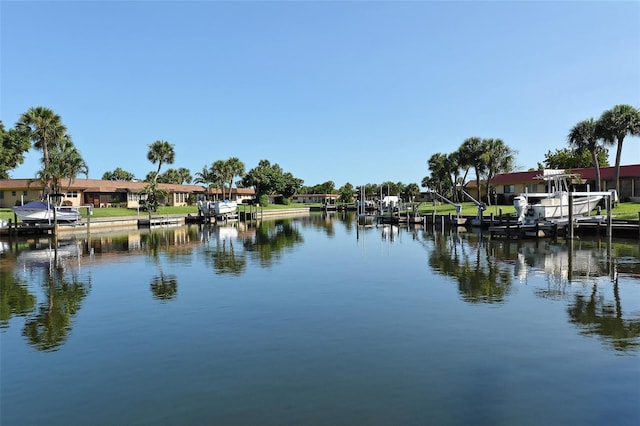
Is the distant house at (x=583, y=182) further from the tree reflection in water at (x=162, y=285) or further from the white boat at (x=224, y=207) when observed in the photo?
the white boat at (x=224, y=207)

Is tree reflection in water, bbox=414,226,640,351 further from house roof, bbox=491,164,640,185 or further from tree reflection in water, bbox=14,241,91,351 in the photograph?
house roof, bbox=491,164,640,185

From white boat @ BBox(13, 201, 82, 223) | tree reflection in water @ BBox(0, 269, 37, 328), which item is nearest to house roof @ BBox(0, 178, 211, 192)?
white boat @ BBox(13, 201, 82, 223)

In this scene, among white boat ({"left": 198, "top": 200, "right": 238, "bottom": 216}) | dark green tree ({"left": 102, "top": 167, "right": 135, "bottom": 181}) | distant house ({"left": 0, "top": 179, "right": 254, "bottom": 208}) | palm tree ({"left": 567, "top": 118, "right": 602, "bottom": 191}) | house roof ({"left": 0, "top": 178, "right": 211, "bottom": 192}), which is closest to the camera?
palm tree ({"left": 567, "top": 118, "right": 602, "bottom": 191})

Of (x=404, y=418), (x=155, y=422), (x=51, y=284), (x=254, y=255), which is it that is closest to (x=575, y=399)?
(x=404, y=418)

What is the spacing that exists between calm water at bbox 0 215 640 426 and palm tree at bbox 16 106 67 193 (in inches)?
1570

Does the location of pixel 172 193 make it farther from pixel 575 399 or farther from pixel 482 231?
pixel 575 399

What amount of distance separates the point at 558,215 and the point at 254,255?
2597cm

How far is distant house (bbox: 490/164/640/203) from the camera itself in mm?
58625

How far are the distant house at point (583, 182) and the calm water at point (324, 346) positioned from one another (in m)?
36.9

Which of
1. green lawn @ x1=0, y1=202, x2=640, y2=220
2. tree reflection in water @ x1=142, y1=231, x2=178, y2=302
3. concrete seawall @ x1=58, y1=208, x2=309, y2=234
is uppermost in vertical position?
green lawn @ x1=0, y1=202, x2=640, y2=220

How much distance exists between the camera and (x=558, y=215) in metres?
38.8

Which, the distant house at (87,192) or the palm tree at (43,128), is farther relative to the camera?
the distant house at (87,192)

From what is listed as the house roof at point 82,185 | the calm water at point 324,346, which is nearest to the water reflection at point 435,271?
the calm water at point 324,346

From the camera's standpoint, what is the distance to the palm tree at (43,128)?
2197 inches
